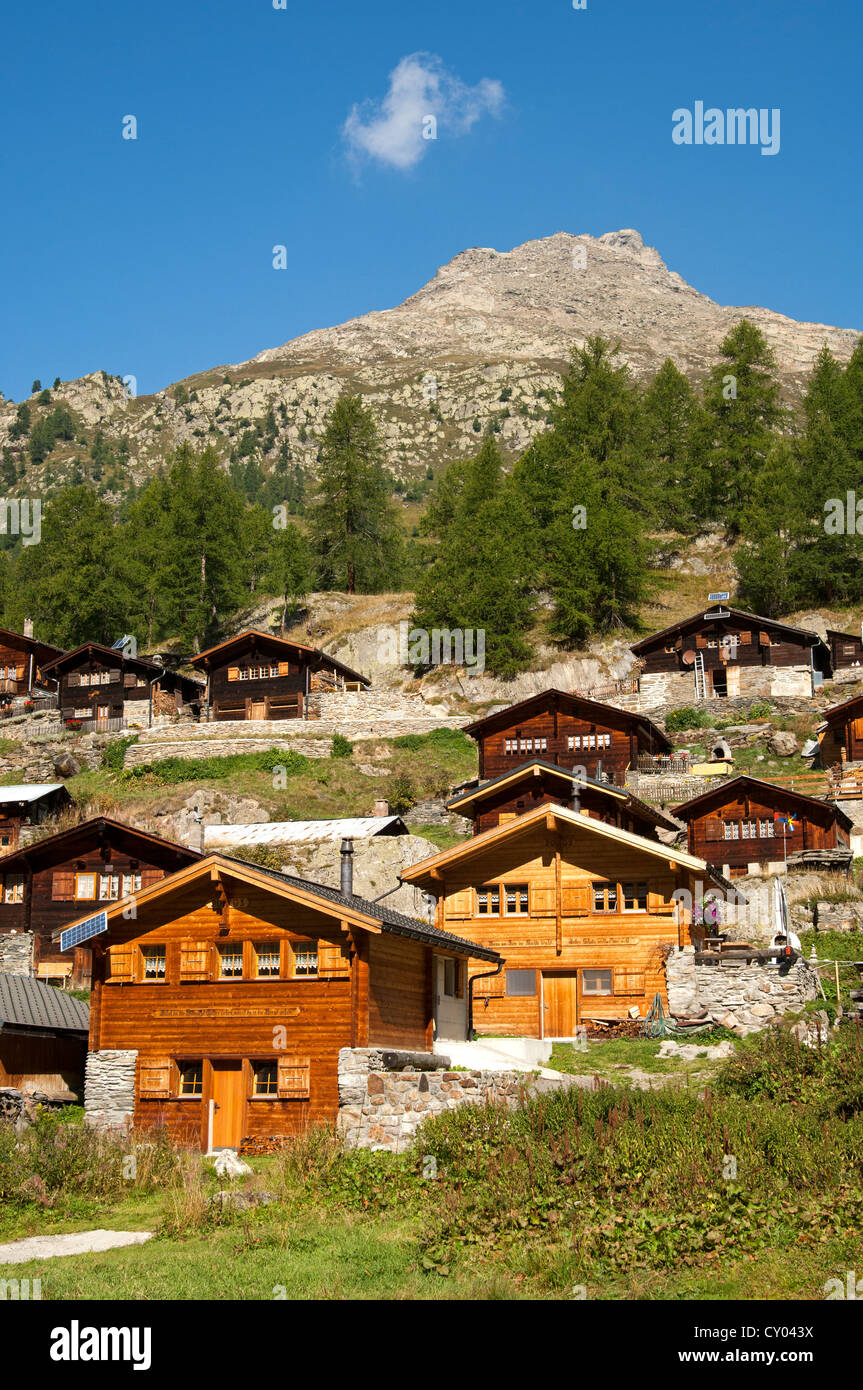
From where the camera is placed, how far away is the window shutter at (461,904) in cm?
3391

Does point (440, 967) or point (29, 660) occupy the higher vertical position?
→ point (29, 660)

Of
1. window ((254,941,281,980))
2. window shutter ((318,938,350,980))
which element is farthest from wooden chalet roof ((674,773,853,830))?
window ((254,941,281,980))

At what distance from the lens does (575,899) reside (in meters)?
33.0

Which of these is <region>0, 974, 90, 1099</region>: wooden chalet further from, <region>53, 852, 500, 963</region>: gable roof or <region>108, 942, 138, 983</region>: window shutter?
<region>53, 852, 500, 963</region>: gable roof

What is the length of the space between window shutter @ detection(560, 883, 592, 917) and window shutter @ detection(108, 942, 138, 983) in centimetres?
1220

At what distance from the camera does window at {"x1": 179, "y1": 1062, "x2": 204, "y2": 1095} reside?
2462 centimetres

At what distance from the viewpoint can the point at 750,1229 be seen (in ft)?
47.1

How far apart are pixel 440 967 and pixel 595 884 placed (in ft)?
20.5

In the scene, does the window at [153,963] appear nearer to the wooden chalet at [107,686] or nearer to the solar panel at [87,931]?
the solar panel at [87,931]

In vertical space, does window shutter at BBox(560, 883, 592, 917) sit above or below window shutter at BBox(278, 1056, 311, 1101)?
above

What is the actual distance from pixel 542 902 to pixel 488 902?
1546 mm

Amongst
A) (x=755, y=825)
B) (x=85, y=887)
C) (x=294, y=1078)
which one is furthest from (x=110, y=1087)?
(x=755, y=825)
